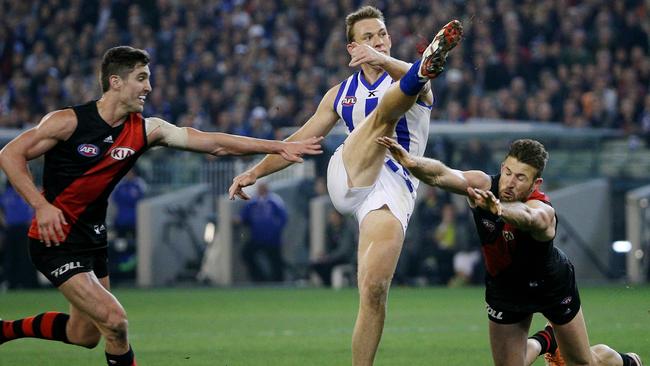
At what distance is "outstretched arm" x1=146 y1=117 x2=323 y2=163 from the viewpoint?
755 cm

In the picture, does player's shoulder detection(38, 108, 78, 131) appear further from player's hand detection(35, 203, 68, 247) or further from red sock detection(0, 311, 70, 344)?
red sock detection(0, 311, 70, 344)

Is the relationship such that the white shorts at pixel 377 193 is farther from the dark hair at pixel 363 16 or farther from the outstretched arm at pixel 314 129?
the dark hair at pixel 363 16

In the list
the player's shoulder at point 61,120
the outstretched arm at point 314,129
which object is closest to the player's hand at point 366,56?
the outstretched arm at point 314,129

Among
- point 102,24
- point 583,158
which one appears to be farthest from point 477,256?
point 102,24

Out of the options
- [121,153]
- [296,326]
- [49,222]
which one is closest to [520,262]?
[121,153]

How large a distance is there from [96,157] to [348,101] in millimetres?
1806

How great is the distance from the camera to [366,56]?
7.45 metres

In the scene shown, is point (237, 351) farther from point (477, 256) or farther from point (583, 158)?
point (583, 158)

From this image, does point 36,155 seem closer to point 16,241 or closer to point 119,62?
point 119,62

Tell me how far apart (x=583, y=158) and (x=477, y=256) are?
8.56ft

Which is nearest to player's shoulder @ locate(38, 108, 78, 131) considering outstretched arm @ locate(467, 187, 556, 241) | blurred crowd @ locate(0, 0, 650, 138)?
outstretched arm @ locate(467, 187, 556, 241)

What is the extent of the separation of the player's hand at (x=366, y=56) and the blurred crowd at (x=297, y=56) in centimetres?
1303

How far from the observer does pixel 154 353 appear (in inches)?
412

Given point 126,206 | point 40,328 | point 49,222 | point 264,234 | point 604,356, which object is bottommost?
point 264,234
